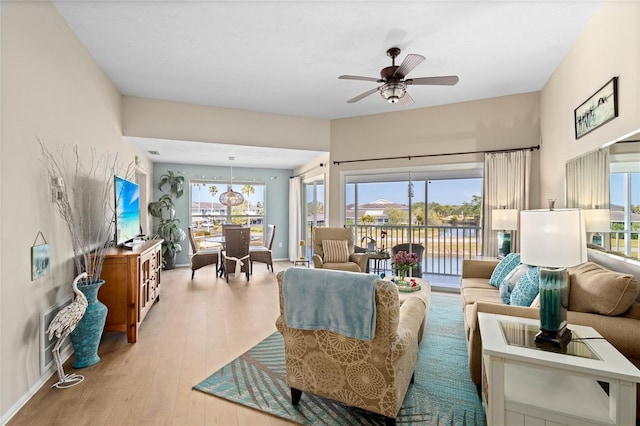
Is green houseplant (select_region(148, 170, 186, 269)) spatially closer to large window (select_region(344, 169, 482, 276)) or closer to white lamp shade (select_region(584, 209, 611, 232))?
large window (select_region(344, 169, 482, 276))

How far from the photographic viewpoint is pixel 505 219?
13.6ft

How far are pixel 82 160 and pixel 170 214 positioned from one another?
12.9ft

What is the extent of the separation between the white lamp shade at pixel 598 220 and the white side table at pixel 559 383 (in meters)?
1.10

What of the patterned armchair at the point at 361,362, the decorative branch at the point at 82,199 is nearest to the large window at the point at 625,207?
the patterned armchair at the point at 361,362

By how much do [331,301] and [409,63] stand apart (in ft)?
6.86

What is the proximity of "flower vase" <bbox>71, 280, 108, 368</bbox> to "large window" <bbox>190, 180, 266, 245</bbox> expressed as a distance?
494 cm

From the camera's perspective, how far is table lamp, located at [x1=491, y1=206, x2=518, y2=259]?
13.5 ft

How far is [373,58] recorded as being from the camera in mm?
3432

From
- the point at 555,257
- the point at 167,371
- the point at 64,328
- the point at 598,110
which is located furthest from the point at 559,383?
the point at 64,328

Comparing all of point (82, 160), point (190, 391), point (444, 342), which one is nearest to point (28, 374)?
point (190, 391)

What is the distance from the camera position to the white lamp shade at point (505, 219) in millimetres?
4114

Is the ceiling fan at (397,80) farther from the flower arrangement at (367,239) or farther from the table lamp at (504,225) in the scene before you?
the flower arrangement at (367,239)

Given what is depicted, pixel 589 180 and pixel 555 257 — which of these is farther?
pixel 589 180

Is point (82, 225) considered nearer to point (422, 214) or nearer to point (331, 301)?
point (331, 301)
